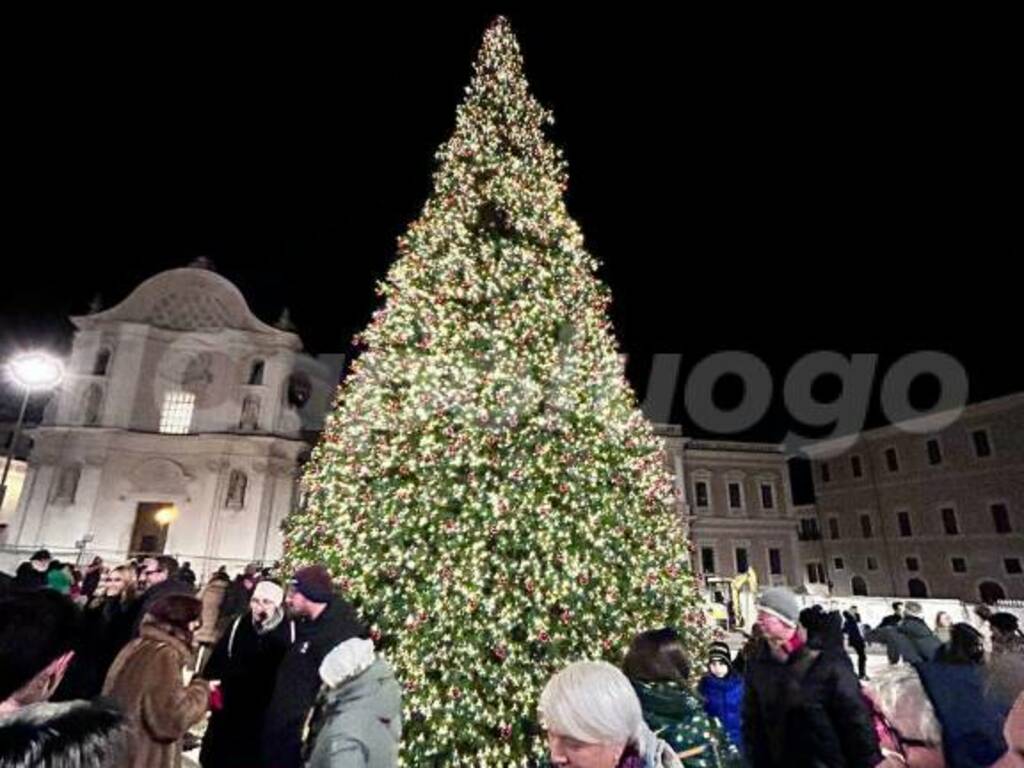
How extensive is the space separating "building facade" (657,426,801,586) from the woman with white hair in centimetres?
3479

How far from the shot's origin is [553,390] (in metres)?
6.15

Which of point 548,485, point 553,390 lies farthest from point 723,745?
point 553,390

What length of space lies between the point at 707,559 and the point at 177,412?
31.4 meters

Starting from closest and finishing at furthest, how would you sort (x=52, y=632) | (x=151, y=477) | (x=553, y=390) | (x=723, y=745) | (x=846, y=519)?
(x=52, y=632)
(x=723, y=745)
(x=553, y=390)
(x=151, y=477)
(x=846, y=519)

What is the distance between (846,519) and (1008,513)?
910 centimetres

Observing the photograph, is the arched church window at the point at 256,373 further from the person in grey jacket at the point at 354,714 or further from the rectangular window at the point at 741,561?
the rectangular window at the point at 741,561

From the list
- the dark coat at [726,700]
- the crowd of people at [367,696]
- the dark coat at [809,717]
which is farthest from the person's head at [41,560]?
the dark coat at [809,717]

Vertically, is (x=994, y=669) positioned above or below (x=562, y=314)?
below

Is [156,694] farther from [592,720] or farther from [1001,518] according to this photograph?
[1001,518]

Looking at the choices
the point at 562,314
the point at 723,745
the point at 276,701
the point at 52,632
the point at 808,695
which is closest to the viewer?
the point at 52,632

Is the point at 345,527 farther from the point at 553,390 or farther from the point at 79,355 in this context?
the point at 79,355

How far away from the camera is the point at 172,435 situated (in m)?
25.9

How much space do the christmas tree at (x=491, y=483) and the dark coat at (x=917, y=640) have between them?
2.52m

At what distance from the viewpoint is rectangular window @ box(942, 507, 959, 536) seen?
96.8 ft
